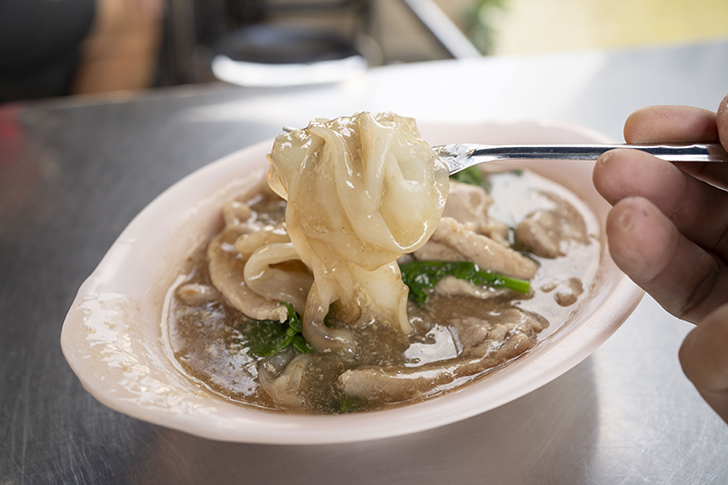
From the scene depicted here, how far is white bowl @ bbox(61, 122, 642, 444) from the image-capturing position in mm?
1146

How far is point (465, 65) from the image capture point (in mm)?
3617

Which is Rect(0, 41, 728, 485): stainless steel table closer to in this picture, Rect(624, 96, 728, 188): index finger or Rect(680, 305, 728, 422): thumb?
Rect(680, 305, 728, 422): thumb

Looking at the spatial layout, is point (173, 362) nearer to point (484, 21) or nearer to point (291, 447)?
point (291, 447)

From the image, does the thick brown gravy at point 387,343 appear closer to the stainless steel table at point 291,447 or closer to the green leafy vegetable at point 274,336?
the green leafy vegetable at point 274,336

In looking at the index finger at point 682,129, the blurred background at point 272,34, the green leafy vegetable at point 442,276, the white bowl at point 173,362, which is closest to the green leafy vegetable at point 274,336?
the white bowl at point 173,362

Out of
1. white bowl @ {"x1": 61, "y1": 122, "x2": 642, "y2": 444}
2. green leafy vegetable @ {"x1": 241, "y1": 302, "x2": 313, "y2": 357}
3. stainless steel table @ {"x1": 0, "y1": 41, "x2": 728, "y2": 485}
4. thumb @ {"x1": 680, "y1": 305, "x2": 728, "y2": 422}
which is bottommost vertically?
stainless steel table @ {"x1": 0, "y1": 41, "x2": 728, "y2": 485}

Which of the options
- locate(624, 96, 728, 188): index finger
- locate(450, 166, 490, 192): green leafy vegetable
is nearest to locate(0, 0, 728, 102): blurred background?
locate(450, 166, 490, 192): green leafy vegetable

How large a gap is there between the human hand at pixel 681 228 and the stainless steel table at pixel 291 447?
394mm

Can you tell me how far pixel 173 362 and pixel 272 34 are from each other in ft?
12.3

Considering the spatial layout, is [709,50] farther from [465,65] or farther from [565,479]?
[565,479]

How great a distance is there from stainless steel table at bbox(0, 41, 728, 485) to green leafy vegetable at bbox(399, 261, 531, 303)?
33cm

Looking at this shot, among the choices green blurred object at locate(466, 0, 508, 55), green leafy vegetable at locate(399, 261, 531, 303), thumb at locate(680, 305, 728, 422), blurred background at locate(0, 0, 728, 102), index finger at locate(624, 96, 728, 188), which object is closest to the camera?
thumb at locate(680, 305, 728, 422)

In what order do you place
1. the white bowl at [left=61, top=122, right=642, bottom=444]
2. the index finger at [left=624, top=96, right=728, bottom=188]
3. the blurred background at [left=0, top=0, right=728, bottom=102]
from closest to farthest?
1. the white bowl at [left=61, top=122, right=642, bottom=444]
2. the index finger at [left=624, top=96, right=728, bottom=188]
3. the blurred background at [left=0, top=0, right=728, bottom=102]

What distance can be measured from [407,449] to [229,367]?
1.74ft
